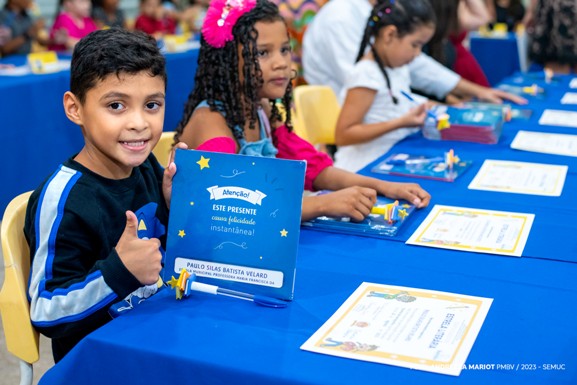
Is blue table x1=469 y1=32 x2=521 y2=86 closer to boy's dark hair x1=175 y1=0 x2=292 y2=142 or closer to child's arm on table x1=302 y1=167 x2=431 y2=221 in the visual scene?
child's arm on table x1=302 y1=167 x2=431 y2=221

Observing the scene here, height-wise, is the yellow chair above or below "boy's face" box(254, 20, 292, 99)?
below

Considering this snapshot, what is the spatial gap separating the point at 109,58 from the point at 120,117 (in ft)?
0.35

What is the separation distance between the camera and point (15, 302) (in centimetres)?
125

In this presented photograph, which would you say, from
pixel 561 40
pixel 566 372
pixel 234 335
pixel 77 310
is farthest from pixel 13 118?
pixel 561 40

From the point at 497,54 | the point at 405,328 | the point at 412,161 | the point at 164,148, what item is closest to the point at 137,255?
the point at 405,328

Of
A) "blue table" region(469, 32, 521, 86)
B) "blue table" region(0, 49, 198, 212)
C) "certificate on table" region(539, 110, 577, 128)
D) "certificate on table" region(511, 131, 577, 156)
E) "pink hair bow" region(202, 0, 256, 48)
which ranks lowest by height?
"blue table" region(0, 49, 198, 212)

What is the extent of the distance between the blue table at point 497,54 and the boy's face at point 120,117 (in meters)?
5.31

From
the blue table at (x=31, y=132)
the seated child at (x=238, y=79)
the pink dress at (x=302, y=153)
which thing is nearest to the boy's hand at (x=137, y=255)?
the seated child at (x=238, y=79)

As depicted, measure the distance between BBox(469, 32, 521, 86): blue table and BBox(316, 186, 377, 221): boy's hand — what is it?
4.97 meters

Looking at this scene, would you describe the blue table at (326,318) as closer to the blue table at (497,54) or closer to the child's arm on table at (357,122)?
the child's arm on table at (357,122)

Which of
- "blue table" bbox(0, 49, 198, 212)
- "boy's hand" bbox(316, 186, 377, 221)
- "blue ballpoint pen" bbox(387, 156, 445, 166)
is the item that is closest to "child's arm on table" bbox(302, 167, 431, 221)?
"boy's hand" bbox(316, 186, 377, 221)

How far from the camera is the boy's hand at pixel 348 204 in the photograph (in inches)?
60.2

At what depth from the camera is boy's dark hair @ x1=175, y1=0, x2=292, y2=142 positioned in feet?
5.89

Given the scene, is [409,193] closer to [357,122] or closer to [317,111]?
[357,122]
